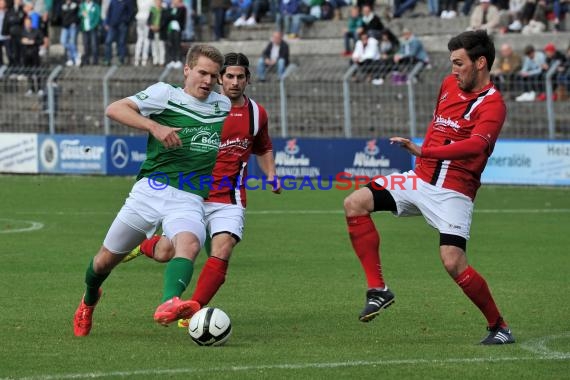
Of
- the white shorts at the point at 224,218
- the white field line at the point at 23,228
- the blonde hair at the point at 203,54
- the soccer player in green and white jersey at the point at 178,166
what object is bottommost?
the white field line at the point at 23,228

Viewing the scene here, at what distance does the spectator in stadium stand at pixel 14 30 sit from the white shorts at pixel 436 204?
24.2 m

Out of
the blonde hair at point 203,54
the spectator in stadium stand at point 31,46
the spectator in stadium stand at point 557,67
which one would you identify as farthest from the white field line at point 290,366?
the spectator in stadium stand at point 31,46

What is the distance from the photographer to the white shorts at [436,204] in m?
8.70

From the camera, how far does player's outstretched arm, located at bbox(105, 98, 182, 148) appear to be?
7.87m

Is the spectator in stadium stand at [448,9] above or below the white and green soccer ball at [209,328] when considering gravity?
above

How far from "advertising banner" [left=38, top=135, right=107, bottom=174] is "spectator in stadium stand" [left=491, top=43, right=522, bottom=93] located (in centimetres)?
873

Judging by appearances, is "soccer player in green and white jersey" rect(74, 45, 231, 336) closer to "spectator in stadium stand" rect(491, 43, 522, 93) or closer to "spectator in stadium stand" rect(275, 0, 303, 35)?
"spectator in stadium stand" rect(491, 43, 522, 93)

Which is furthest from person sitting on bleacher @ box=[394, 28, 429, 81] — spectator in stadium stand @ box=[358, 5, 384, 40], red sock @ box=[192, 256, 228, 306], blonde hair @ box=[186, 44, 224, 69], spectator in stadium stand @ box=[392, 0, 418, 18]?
blonde hair @ box=[186, 44, 224, 69]

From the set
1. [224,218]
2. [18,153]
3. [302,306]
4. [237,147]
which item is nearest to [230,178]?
[237,147]

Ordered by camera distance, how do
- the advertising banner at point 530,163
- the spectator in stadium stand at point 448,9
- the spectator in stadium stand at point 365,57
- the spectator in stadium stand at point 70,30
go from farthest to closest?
the spectator in stadium stand at point 70,30 < the spectator in stadium stand at point 448,9 < the spectator in stadium stand at point 365,57 < the advertising banner at point 530,163

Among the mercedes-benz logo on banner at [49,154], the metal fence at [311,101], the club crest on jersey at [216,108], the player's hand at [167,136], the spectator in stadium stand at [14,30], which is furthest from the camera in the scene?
the spectator in stadium stand at [14,30]

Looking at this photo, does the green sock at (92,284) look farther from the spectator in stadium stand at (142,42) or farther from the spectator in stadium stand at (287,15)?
the spectator in stadium stand at (287,15)

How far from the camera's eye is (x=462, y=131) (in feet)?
28.5

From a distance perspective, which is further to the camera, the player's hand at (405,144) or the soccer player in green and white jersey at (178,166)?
the soccer player in green and white jersey at (178,166)
